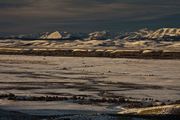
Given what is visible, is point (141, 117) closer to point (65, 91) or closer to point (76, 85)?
point (65, 91)

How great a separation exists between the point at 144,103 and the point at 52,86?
12964mm

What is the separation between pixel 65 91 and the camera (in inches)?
1465

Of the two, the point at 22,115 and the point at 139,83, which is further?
the point at 139,83

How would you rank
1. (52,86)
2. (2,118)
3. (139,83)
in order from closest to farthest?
(2,118)
(52,86)
(139,83)

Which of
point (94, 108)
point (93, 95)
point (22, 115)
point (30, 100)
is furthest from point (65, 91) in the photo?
point (22, 115)

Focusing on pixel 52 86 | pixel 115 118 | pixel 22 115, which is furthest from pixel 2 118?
pixel 52 86

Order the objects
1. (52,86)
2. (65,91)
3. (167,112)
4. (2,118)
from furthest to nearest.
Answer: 1. (52,86)
2. (65,91)
3. (167,112)
4. (2,118)

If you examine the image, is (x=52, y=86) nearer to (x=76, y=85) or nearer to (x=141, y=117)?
(x=76, y=85)

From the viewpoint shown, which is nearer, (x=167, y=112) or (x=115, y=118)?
(x=115, y=118)

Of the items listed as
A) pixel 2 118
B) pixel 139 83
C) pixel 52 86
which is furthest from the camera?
pixel 139 83

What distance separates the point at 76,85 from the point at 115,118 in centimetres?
2048

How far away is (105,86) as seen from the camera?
137 ft

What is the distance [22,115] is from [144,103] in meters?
9.35

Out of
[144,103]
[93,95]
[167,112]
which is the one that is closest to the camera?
[167,112]
